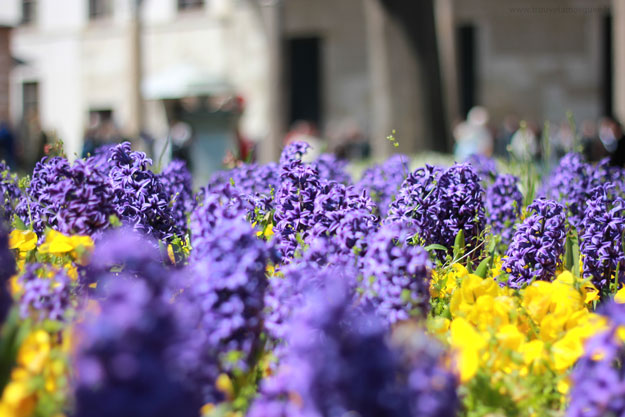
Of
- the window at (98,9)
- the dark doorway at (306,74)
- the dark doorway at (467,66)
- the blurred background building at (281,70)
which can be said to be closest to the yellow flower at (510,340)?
the blurred background building at (281,70)

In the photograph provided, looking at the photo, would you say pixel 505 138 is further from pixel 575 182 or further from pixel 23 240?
pixel 23 240

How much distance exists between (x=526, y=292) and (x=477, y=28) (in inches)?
808

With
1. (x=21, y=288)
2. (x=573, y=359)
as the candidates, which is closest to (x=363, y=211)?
(x=573, y=359)

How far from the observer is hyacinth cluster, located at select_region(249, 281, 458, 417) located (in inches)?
55.8

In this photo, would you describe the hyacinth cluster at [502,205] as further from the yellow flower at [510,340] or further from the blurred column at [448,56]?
the blurred column at [448,56]

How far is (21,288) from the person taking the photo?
2023mm

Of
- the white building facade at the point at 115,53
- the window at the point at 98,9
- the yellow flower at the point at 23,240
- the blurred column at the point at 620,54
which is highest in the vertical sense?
the window at the point at 98,9

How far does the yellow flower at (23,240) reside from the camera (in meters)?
2.55

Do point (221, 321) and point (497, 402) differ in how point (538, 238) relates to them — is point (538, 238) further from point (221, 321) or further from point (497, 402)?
point (221, 321)

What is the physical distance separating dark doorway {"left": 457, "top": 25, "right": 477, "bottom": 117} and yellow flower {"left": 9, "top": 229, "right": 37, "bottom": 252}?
20152 millimetres

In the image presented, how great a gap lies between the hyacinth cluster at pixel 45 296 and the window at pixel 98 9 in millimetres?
27156

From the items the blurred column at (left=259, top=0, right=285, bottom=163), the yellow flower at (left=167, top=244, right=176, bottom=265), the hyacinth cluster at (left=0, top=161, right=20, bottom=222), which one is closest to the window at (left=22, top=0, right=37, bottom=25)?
the blurred column at (left=259, top=0, right=285, bottom=163)

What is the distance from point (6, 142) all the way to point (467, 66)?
11418mm

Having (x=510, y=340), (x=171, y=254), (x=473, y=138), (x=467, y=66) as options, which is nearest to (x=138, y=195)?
(x=171, y=254)
